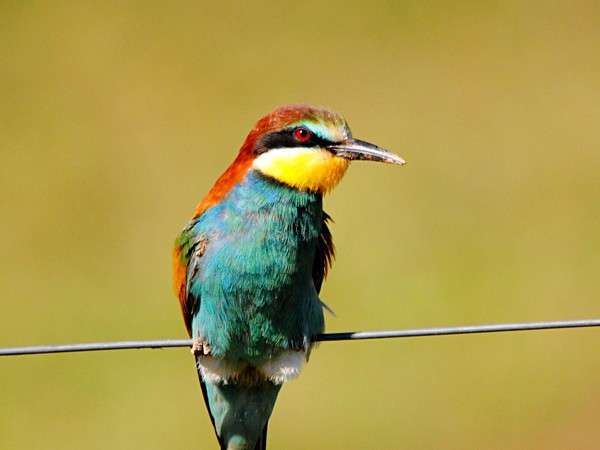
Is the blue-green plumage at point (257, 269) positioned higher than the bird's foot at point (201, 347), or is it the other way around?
the blue-green plumage at point (257, 269)

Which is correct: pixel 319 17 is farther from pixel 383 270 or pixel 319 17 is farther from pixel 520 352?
pixel 520 352

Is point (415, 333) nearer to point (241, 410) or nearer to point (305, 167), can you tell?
point (305, 167)

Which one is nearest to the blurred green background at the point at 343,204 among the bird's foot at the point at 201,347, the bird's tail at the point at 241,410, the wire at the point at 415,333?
the bird's tail at the point at 241,410

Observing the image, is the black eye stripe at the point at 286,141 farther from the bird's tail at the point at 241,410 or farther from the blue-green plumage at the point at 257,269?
the bird's tail at the point at 241,410

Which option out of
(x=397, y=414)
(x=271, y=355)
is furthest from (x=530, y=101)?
(x=271, y=355)

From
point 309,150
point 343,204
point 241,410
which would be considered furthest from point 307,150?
point 343,204

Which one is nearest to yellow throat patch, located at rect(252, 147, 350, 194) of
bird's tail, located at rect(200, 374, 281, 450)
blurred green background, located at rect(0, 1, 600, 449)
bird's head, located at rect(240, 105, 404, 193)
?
bird's head, located at rect(240, 105, 404, 193)

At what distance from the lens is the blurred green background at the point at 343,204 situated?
4.79 m

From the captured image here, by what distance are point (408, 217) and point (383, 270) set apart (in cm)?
36

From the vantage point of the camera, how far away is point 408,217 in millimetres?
5688

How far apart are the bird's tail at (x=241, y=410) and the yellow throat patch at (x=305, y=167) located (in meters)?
0.62

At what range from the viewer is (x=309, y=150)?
304cm

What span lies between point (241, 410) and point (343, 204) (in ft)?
8.15

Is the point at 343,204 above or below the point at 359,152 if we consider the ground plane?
below
